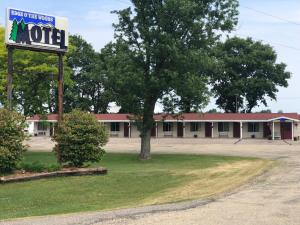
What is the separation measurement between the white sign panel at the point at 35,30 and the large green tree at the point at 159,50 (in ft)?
25.3

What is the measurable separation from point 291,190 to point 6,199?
8254 mm

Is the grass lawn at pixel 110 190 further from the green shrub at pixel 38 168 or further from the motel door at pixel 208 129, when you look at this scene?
the motel door at pixel 208 129

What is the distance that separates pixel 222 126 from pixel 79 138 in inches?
1935

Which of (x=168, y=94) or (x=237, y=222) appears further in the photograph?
(x=168, y=94)

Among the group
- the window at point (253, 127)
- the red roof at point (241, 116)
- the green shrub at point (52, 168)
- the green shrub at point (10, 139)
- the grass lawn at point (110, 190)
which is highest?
the red roof at point (241, 116)

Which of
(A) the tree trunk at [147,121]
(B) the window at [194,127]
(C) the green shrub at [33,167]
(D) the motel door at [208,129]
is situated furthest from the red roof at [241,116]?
(C) the green shrub at [33,167]

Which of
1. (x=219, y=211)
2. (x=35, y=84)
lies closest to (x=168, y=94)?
(x=35, y=84)

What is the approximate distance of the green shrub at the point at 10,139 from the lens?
17.2m

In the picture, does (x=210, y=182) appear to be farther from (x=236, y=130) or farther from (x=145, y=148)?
(x=236, y=130)

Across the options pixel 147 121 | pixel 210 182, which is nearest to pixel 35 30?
pixel 210 182

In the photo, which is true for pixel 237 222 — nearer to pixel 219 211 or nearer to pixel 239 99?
pixel 219 211

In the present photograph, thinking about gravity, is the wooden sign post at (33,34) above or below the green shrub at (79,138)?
above

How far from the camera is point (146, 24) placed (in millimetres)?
30859

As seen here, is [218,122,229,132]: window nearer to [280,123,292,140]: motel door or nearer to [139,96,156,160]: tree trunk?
[280,123,292,140]: motel door
